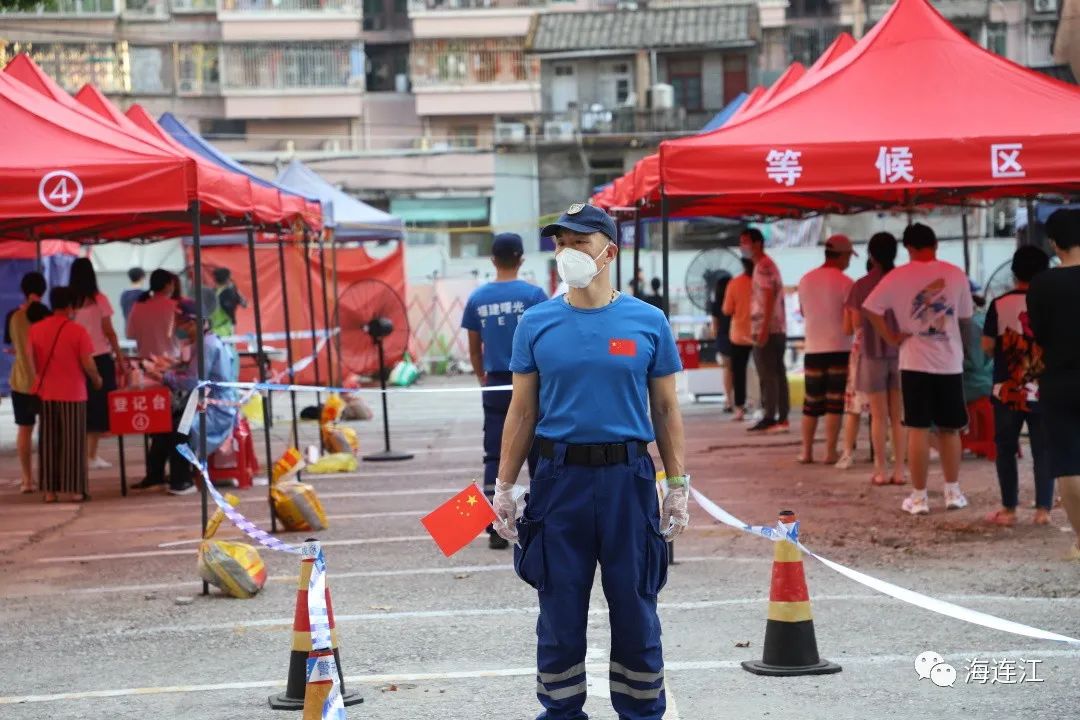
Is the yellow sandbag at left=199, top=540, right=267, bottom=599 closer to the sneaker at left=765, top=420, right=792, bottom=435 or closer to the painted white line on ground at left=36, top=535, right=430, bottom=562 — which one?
the painted white line on ground at left=36, top=535, right=430, bottom=562

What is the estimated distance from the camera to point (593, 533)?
17.2ft

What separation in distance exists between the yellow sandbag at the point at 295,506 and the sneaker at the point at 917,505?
4.25 meters

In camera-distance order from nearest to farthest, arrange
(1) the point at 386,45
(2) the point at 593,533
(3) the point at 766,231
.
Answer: (2) the point at 593,533 → (3) the point at 766,231 → (1) the point at 386,45

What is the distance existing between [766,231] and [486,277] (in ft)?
44.0

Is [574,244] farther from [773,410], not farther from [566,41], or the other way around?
[566,41]

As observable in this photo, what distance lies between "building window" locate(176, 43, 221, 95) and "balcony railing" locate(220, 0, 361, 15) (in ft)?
5.29

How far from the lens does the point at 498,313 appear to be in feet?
31.3

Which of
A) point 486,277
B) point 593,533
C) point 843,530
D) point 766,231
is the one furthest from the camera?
point 766,231

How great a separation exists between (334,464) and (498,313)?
6058 millimetres

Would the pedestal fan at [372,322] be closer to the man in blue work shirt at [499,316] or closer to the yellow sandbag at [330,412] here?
the yellow sandbag at [330,412]

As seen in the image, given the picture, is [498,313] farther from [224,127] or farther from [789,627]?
[224,127]

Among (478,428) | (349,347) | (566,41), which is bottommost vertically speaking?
(478,428)

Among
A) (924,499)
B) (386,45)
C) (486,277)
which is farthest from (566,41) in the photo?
(924,499)

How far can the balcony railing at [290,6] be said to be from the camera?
53906mm
